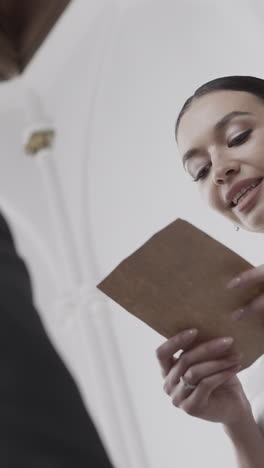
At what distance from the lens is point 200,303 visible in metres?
2.64

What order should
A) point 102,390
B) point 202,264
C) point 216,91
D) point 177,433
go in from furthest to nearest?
point 102,390, point 177,433, point 216,91, point 202,264

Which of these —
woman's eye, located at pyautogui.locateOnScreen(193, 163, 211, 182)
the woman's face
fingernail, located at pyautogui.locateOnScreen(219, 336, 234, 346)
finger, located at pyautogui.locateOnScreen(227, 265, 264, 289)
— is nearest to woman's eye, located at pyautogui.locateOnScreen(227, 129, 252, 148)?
the woman's face

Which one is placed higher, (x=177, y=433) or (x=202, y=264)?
(x=202, y=264)

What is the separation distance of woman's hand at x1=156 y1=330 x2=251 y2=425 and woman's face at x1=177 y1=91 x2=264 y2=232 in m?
0.58

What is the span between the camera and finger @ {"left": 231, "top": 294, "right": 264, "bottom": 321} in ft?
8.78

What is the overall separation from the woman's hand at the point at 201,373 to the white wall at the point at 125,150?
284 cm

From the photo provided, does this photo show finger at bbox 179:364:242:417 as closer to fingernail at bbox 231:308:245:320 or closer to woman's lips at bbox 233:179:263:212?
fingernail at bbox 231:308:245:320

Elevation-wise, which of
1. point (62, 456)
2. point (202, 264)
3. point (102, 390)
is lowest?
point (102, 390)

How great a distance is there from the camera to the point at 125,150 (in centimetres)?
832

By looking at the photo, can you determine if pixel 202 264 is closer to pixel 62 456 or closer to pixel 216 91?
pixel 216 91

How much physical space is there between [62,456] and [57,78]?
866 centimetres

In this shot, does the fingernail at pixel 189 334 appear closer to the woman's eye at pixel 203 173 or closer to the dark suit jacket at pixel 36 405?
the woman's eye at pixel 203 173

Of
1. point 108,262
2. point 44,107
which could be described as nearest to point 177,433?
point 108,262

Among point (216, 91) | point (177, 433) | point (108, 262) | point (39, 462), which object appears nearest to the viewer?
point (39, 462)
